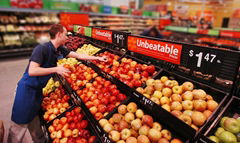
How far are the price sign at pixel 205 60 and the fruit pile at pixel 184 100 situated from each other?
19cm

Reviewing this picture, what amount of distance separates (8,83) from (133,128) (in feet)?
16.7

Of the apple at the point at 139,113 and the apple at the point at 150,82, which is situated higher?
the apple at the point at 150,82

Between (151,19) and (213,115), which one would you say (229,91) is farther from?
(151,19)

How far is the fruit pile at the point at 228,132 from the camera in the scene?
112 centimetres

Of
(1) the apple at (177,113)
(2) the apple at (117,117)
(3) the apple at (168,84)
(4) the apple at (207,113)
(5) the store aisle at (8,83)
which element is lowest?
(5) the store aisle at (8,83)

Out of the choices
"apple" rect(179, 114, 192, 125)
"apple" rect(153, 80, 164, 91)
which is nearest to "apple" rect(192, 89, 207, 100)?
"apple" rect(179, 114, 192, 125)

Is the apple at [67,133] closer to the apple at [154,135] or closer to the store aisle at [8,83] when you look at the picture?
the apple at [154,135]

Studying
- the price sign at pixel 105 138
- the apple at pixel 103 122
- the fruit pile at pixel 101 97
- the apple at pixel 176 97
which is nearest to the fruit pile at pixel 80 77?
the fruit pile at pixel 101 97

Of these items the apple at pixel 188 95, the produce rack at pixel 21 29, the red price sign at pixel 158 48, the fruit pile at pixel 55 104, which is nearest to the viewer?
the apple at pixel 188 95

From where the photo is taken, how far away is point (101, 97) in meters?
2.03

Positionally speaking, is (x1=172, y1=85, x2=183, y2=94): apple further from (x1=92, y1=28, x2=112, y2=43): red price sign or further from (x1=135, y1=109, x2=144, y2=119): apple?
(x1=92, y1=28, x2=112, y2=43): red price sign

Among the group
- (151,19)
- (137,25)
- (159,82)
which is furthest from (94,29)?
(151,19)

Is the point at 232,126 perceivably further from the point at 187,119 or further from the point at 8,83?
the point at 8,83

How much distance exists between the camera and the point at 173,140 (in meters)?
1.29
